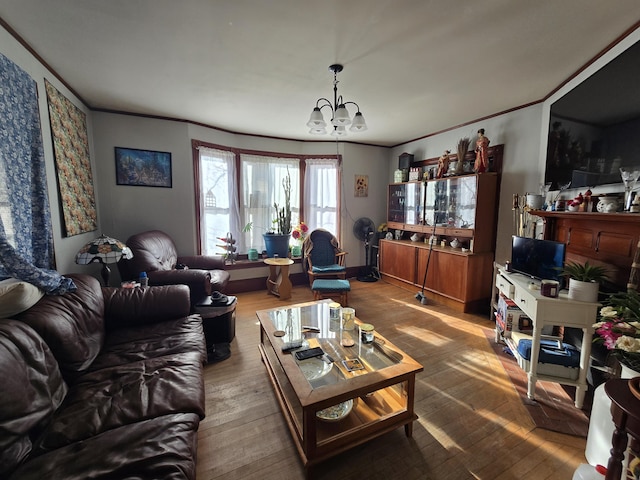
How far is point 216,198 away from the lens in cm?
390

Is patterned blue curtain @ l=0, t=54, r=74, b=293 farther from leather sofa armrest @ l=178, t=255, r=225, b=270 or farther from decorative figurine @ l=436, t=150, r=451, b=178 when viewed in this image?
decorative figurine @ l=436, t=150, r=451, b=178

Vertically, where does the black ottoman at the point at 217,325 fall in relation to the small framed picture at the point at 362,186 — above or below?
below

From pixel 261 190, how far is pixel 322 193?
3.34 ft

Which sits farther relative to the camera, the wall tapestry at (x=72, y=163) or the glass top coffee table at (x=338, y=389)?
the wall tapestry at (x=72, y=163)

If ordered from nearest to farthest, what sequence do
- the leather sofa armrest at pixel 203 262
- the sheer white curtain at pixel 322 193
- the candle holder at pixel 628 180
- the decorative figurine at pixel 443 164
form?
1. the candle holder at pixel 628 180
2. the leather sofa armrest at pixel 203 262
3. the decorative figurine at pixel 443 164
4. the sheer white curtain at pixel 322 193

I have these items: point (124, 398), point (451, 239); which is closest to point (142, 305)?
point (124, 398)

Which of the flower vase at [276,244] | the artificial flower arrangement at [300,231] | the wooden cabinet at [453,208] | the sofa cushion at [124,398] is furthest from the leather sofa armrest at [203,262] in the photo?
the wooden cabinet at [453,208]

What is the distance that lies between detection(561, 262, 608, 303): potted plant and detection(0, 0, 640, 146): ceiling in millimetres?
1478

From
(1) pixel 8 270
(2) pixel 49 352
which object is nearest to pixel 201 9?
(1) pixel 8 270

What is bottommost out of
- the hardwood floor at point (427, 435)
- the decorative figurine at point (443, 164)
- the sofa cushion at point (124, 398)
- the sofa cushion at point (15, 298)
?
the hardwood floor at point (427, 435)

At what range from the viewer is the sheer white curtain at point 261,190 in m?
4.12

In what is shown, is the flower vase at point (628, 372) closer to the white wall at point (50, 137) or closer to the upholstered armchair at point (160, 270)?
the upholstered armchair at point (160, 270)

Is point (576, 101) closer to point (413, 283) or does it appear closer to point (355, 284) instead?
point (413, 283)

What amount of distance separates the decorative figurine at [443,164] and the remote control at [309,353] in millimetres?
3053
